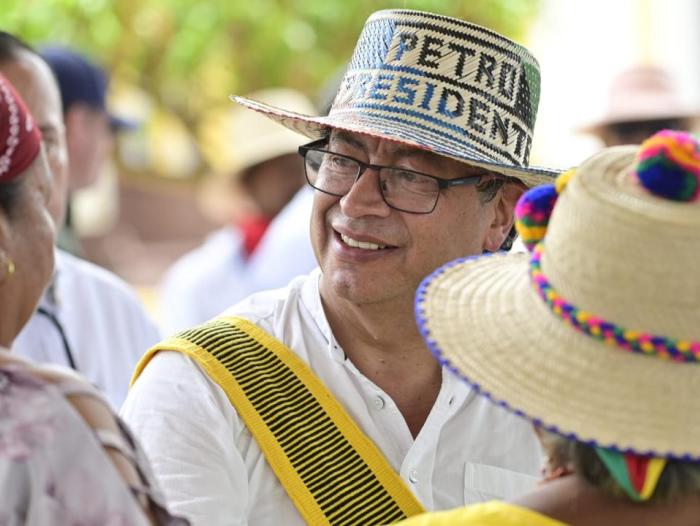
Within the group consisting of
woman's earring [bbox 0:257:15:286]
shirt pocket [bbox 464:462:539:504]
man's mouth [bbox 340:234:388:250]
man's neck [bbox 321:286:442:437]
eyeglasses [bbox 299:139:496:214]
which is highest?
eyeglasses [bbox 299:139:496:214]

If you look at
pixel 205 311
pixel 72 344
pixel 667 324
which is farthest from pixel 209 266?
pixel 667 324

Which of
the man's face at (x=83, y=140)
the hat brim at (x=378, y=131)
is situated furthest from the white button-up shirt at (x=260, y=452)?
the man's face at (x=83, y=140)

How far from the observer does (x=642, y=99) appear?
7039mm

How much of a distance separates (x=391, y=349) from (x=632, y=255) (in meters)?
1.26

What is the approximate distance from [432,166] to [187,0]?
9.96 meters

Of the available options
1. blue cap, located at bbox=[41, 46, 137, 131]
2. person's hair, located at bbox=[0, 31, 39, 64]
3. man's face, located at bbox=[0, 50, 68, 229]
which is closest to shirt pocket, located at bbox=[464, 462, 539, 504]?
man's face, located at bbox=[0, 50, 68, 229]

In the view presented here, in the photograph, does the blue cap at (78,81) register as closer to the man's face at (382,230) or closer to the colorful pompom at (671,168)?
the man's face at (382,230)

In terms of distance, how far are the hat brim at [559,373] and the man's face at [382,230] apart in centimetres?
82

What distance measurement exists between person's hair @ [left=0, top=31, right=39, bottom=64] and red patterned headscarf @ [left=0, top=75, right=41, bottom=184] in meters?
2.02

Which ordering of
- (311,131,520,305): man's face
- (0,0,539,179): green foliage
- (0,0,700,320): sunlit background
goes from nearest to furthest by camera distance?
(311,131,520,305): man's face < (0,0,539,179): green foliage < (0,0,700,320): sunlit background

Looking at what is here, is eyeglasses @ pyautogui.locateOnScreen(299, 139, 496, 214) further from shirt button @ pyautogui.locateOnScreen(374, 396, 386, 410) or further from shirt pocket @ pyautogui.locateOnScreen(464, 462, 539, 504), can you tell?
shirt pocket @ pyautogui.locateOnScreen(464, 462, 539, 504)

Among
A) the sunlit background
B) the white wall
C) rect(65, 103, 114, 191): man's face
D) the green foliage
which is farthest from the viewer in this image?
the white wall

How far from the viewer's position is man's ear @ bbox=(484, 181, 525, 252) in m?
3.24

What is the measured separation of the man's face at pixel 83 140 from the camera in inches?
201
